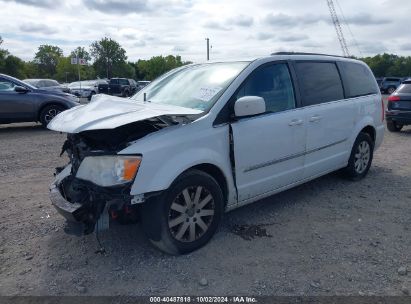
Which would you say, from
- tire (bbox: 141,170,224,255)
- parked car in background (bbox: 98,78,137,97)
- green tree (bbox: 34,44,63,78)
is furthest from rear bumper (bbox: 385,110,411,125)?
green tree (bbox: 34,44,63,78)

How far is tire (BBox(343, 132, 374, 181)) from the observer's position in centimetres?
584

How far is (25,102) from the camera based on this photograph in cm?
1116

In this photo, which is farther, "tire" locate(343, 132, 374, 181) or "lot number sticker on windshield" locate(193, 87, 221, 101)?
"tire" locate(343, 132, 374, 181)

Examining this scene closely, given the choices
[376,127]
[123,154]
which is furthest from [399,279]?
[376,127]

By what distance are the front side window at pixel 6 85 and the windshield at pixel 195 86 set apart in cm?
775

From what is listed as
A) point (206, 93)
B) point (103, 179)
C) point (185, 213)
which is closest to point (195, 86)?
point (206, 93)

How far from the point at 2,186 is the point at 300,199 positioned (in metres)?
4.18

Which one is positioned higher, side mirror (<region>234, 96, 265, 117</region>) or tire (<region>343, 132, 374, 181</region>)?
side mirror (<region>234, 96, 265, 117</region>)

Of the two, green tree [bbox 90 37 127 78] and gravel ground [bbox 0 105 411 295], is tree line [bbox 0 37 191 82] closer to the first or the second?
green tree [bbox 90 37 127 78]

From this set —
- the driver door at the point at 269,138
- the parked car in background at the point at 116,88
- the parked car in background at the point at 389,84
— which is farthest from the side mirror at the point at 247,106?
the parked car in background at the point at 389,84

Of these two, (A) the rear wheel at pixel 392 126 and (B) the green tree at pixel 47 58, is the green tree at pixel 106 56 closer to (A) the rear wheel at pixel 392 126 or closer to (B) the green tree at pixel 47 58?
(B) the green tree at pixel 47 58

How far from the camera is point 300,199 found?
5.22 metres

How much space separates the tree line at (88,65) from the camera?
6544cm

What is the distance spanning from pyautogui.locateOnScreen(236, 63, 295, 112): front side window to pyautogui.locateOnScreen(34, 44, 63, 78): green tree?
95.5 m
